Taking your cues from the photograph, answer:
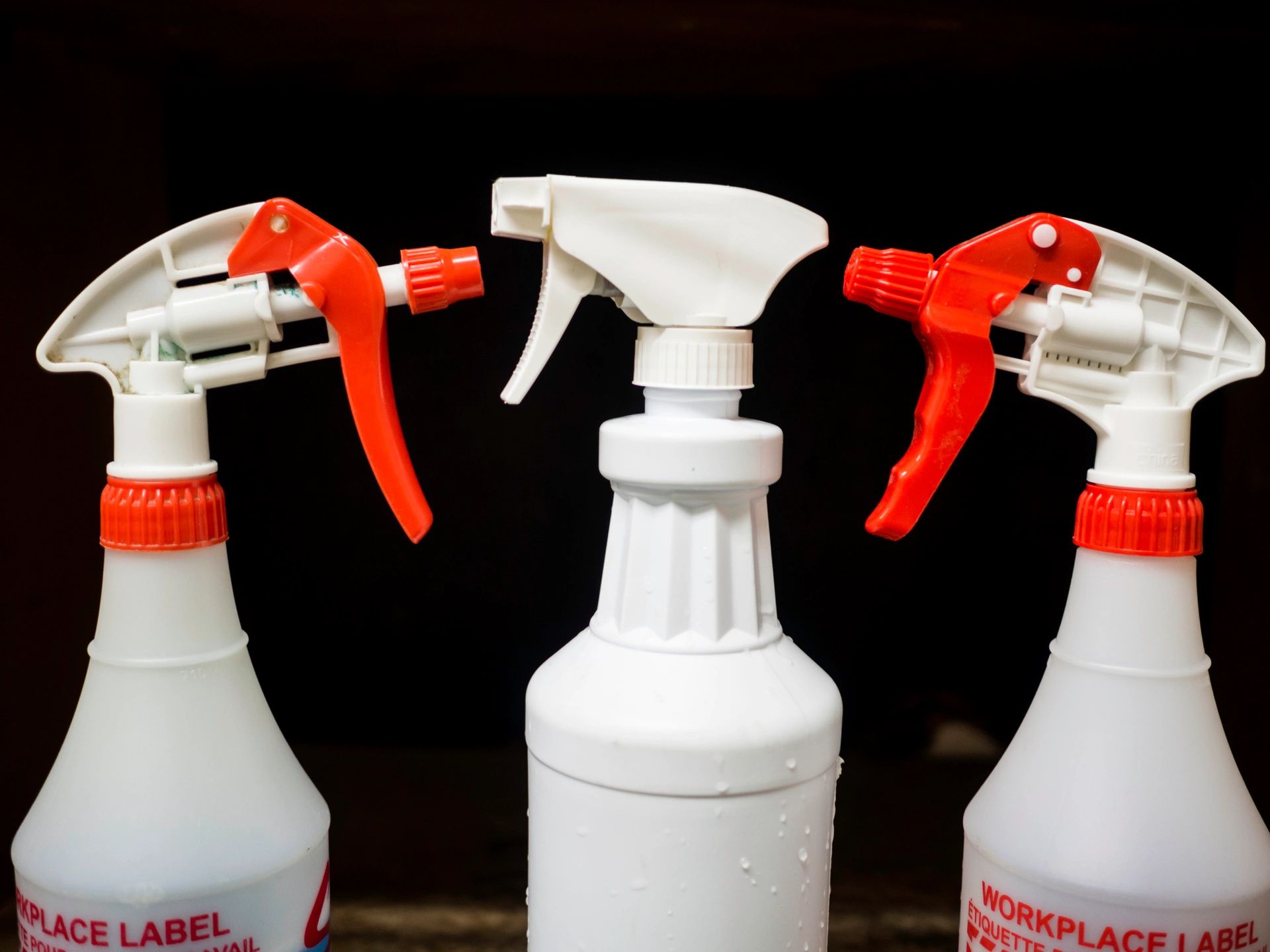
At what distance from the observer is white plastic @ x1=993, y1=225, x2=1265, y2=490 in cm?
60

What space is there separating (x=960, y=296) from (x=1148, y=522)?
0.15 m

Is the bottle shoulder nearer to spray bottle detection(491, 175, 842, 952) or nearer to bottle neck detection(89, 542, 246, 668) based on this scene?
spray bottle detection(491, 175, 842, 952)

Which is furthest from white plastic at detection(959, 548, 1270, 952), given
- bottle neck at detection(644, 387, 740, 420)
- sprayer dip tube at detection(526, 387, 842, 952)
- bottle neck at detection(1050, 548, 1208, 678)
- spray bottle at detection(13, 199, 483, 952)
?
spray bottle at detection(13, 199, 483, 952)

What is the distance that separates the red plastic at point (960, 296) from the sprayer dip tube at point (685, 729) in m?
0.08

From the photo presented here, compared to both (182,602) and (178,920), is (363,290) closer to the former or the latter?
(182,602)

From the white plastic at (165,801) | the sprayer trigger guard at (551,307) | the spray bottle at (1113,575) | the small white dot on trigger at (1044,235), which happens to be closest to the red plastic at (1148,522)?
the spray bottle at (1113,575)

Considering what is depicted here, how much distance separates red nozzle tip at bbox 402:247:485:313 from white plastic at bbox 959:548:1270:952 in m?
0.35

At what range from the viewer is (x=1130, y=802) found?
59 cm

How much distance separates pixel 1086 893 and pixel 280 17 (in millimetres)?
680

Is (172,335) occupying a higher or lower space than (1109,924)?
higher

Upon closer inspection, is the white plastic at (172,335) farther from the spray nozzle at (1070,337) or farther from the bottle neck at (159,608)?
the spray nozzle at (1070,337)

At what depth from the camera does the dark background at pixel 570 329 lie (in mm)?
747

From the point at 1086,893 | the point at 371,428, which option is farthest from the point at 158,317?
the point at 1086,893

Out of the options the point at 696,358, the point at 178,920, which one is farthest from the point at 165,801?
the point at 696,358
